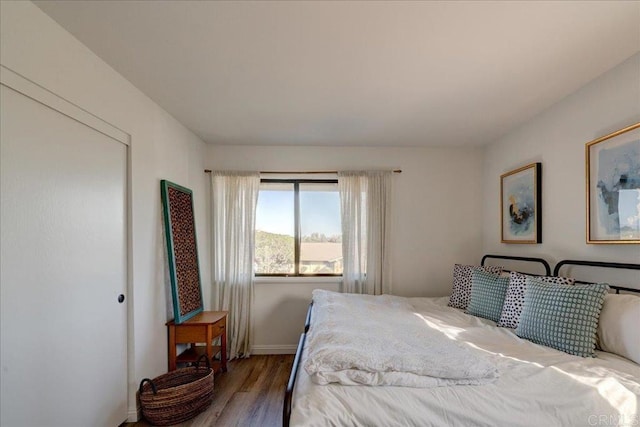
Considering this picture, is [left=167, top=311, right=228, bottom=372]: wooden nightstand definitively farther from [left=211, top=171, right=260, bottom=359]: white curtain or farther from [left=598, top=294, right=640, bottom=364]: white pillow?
[left=598, top=294, right=640, bottom=364]: white pillow

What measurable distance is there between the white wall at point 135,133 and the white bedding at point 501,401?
1451 millimetres

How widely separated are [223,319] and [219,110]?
2008mm

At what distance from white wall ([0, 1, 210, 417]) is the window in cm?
92

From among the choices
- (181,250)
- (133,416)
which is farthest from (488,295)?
(133,416)

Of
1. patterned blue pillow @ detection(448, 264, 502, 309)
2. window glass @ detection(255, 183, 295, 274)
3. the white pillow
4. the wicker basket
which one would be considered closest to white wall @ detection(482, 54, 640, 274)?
the white pillow

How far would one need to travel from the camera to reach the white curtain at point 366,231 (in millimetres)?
3609

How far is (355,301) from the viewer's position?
2949mm

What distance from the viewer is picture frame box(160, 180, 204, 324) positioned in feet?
8.89

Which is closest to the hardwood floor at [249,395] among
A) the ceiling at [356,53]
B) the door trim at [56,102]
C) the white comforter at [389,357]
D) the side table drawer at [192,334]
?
the side table drawer at [192,334]

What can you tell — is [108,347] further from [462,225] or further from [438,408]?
[462,225]

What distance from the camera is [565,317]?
183 centimetres

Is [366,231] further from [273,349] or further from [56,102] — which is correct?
[56,102]

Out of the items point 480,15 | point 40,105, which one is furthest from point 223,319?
point 480,15
